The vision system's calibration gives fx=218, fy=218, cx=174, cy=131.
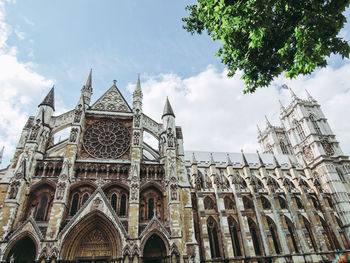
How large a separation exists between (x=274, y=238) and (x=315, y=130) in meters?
22.5

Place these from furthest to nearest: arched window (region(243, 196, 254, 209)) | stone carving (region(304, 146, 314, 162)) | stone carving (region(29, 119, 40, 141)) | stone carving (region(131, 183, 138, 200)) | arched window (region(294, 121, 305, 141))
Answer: arched window (region(294, 121, 305, 141))
stone carving (region(304, 146, 314, 162))
arched window (region(243, 196, 254, 209))
stone carving (region(29, 119, 40, 141))
stone carving (region(131, 183, 138, 200))

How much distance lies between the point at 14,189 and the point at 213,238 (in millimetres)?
20757

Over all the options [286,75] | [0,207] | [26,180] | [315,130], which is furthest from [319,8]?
[315,130]

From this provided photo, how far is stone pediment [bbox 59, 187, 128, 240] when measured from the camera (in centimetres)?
1494

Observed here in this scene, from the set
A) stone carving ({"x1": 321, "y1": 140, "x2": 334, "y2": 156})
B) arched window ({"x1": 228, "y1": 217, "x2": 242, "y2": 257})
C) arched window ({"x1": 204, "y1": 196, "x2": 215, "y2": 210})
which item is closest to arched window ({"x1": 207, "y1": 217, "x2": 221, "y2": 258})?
arched window ({"x1": 204, "y1": 196, "x2": 215, "y2": 210})

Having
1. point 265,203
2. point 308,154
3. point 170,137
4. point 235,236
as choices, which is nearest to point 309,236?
point 265,203

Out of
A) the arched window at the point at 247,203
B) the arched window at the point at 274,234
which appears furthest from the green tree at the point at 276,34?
the arched window at the point at 274,234

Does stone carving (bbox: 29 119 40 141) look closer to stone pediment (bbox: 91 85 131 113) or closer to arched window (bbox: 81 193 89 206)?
stone pediment (bbox: 91 85 131 113)

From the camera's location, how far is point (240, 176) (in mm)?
33094

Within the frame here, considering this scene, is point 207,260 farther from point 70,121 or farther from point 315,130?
point 315,130

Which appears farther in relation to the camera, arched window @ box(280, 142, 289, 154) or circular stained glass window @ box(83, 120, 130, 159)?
arched window @ box(280, 142, 289, 154)

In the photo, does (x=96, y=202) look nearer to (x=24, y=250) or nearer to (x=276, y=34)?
(x=24, y=250)

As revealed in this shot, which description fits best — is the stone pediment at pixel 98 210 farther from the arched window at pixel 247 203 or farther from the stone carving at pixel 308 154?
the stone carving at pixel 308 154

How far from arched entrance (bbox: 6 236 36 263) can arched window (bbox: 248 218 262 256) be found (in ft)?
77.4
